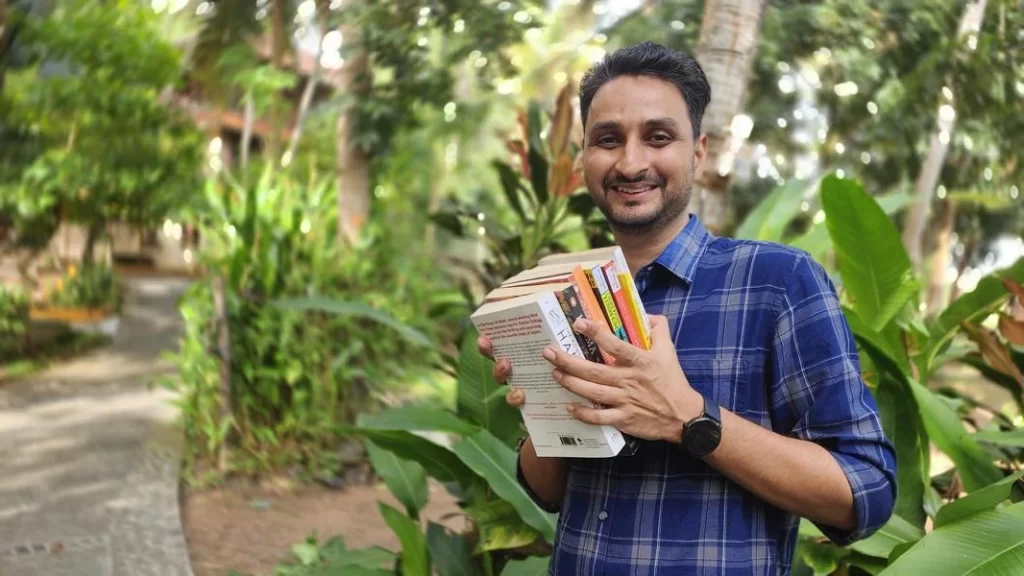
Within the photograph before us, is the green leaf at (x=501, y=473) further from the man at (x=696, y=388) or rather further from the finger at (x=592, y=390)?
the finger at (x=592, y=390)

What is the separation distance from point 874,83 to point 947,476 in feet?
24.8

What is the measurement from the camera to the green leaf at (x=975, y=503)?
1.82 metres

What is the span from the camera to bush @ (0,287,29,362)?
890 cm

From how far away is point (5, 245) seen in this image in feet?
32.2

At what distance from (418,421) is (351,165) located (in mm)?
6261

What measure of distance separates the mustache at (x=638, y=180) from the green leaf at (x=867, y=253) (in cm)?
105

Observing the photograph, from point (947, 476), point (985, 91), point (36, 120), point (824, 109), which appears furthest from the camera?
point (824, 109)

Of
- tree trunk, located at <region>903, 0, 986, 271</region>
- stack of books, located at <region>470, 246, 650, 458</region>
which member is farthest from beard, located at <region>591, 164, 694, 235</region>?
tree trunk, located at <region>903, 0, 986, 271</region>

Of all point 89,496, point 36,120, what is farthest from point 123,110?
point 89,496

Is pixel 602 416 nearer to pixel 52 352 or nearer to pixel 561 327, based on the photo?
pixel 561 327

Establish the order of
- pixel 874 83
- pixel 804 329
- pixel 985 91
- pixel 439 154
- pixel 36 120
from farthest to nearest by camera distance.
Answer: pixel 439 154, pixel 874 83, pixel 36 120, pixel 985 91, pixel 804 329

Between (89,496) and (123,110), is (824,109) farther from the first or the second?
(89,496)

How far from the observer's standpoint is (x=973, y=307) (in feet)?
8.71

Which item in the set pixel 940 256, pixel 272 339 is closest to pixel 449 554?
pixel 272 339
